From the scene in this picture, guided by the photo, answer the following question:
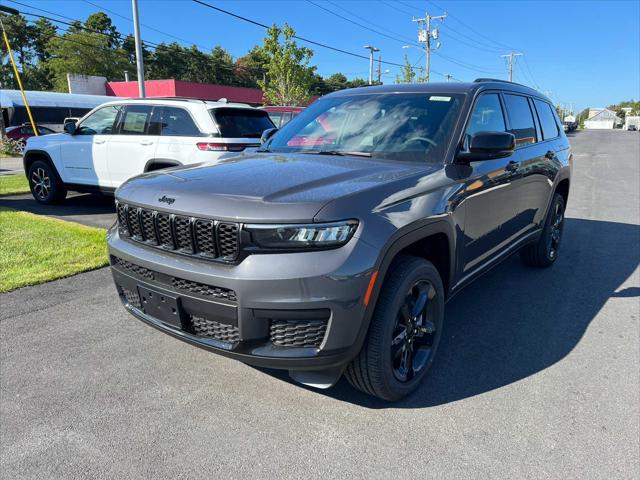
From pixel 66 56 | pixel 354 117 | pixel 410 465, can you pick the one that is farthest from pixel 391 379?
pixel 66 56

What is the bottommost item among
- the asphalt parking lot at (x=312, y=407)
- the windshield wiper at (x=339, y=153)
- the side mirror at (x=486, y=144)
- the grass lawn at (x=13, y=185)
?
the grass lawn at (x=13, y=185)

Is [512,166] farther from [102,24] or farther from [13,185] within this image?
[102,24]

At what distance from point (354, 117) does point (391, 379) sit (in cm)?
201

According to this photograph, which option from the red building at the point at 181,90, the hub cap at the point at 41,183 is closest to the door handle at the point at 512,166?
the hub cap at the point at 41,183

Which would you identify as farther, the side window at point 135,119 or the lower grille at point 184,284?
the side window at point 135,119

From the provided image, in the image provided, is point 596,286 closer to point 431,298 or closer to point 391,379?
Result: point 431,298

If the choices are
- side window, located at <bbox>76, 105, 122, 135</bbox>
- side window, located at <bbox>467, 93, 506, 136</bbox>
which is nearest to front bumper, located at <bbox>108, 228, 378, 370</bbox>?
side window, located at <bbox>467, 93, 506, 136</bbox>

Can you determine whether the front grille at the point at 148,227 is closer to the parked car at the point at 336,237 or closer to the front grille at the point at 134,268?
the parked car at the point at 336,237

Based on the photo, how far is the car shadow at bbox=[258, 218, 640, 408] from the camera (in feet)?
9.93

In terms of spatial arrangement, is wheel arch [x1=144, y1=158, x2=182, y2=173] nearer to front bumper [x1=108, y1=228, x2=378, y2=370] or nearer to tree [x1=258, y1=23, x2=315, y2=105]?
front bumper [x1=108, y1=228, x2=378, y2=370]

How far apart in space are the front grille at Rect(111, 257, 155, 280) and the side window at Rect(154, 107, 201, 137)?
4323mm

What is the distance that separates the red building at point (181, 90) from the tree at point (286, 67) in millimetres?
4037

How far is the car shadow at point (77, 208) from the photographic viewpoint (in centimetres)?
748

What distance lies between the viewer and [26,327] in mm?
3775
